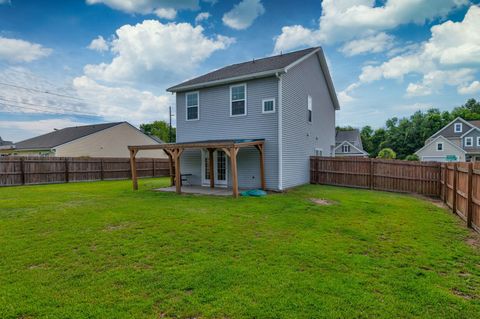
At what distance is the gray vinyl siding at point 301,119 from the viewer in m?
12.1

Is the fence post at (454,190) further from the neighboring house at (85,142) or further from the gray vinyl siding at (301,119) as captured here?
the neighboring house at (85,142)

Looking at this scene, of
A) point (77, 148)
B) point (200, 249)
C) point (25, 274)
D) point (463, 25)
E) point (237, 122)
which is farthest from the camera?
point (77, 148)

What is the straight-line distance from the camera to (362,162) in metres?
13.4

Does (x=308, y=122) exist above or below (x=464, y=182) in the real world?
above

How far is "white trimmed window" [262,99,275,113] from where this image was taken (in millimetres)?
11812

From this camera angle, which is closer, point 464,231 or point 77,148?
point 464,231

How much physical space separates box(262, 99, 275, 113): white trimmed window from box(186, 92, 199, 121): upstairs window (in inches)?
157

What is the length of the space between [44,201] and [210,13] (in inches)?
482

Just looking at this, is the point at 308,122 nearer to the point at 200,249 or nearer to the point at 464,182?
the point at 464,182

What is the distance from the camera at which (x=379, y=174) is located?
42.2 ft

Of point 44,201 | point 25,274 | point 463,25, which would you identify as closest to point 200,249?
point 25,274

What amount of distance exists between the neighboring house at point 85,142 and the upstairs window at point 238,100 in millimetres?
19534

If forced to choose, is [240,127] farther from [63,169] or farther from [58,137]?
[58,137]

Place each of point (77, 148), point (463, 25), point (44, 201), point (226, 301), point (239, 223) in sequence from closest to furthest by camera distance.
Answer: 1. point (226, 301)
2. point (239, 223)
3. point (44, 201)
4. point (463, 25)
5. point (77, 148)
